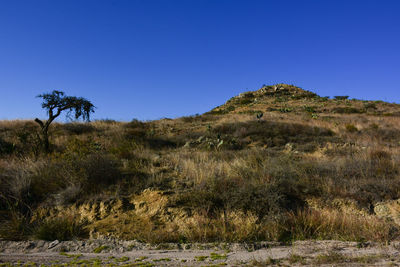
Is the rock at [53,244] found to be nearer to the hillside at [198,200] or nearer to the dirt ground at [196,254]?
the dirt ground at [196,254]

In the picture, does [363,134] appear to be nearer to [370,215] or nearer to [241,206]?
[370,215]

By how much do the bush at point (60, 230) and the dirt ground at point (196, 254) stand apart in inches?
7.4

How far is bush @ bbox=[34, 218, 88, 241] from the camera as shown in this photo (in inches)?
170

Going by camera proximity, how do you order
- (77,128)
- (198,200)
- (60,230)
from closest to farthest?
(60,230) → (198,200) → (77,128)

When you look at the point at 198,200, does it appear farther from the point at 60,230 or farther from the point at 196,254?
the point at 60,230

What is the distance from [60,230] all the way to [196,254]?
2786mm

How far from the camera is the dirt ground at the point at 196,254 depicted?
3.23m

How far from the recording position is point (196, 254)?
3.62 m

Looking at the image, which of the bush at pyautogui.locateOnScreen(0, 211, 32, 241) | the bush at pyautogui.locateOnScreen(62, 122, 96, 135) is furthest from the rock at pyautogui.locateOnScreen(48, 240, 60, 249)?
the bush at pyautogui.locateOnScreen(62, 122, 96, 135)

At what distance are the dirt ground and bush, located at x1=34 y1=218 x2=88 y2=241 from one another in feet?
0.62

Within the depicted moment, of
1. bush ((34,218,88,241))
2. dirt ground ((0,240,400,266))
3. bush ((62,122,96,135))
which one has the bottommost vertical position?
dirt ground ((0,240,400,266))

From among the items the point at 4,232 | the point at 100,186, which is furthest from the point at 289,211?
the point at 4,232

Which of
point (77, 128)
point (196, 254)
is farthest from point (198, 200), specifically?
point (77, 128)

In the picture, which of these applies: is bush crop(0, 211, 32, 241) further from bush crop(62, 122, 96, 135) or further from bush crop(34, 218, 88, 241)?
bush crop(62, 122, 96, 135)
